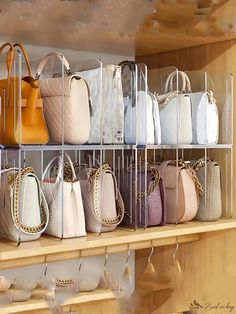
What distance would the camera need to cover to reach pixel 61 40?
186 cm

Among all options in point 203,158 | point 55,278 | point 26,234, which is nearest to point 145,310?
point 55,278

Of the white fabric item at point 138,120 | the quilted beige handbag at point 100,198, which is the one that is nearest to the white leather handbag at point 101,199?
the quilted beige handbag at point 100,198

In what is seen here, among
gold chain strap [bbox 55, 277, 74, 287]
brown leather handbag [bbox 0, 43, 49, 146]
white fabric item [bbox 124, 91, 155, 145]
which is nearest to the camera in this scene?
brown leather handbag [bbox 0, 43, 49, 146]

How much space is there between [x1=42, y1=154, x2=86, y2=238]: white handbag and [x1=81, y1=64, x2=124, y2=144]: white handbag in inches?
5.8

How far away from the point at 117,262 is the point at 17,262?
1.77 feet

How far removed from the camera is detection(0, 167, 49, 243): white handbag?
5.15ft

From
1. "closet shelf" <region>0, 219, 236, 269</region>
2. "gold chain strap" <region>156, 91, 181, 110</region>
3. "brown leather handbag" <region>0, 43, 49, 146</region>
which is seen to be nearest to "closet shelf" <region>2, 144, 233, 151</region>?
"brown leather handbag" <region>0, 43, 49, 146</region>

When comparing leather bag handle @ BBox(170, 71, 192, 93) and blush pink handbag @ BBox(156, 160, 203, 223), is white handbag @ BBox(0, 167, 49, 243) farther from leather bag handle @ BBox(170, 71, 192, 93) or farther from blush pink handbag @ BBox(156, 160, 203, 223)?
leather bag handle @ BBox(170, 71, 192, 93)

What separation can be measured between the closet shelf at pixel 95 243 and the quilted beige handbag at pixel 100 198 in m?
0.03

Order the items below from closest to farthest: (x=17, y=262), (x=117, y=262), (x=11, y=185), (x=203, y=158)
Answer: (x=11, y=185), (x=17, y=262), (x=203, y=158), (x=117, y=262)

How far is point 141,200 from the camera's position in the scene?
1839 millimetres

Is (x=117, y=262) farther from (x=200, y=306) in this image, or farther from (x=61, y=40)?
(x=61, y=40)

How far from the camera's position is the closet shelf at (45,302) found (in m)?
1.76

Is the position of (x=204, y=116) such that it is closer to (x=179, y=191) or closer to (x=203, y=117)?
(x=203, y=117)
